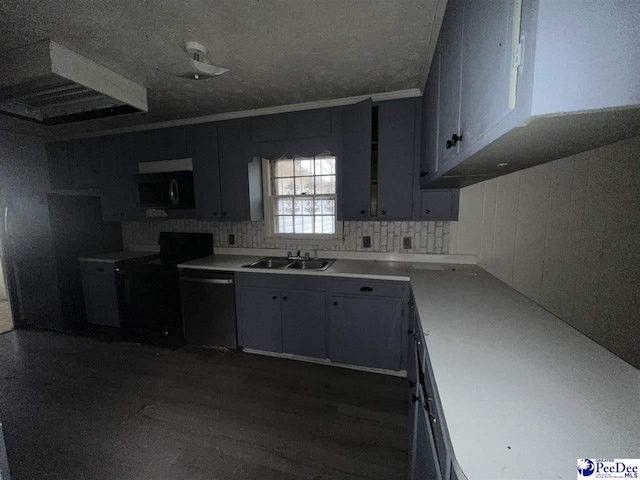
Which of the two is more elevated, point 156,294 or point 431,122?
point 431,122

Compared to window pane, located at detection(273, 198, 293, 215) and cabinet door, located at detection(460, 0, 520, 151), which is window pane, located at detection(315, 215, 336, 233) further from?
cabinet door, located at detection(460, 0, 520, 151)

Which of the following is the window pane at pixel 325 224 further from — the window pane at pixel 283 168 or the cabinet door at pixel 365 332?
the cabinet door at pixel 365 332

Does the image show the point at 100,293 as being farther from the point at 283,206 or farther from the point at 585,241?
the point at 585,241

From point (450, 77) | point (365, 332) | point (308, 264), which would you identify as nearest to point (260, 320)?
point (308, 264)

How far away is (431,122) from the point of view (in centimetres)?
173

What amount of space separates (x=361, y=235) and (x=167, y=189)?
2.18 m

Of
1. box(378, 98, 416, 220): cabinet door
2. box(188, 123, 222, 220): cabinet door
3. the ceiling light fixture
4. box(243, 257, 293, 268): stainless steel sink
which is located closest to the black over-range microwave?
box(188, 123, 222, 220): cabinet door

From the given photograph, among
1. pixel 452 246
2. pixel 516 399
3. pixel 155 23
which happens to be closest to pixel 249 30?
pixel 155 23

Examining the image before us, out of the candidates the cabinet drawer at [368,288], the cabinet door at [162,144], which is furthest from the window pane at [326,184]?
the cabinet door at [162,144]

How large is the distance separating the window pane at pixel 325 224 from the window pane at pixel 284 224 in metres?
0.33

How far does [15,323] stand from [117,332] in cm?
139

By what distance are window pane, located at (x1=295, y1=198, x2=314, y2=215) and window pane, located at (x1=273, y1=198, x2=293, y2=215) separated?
0.25ft

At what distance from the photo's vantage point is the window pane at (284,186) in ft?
9.67

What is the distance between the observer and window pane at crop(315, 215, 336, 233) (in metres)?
2.82
